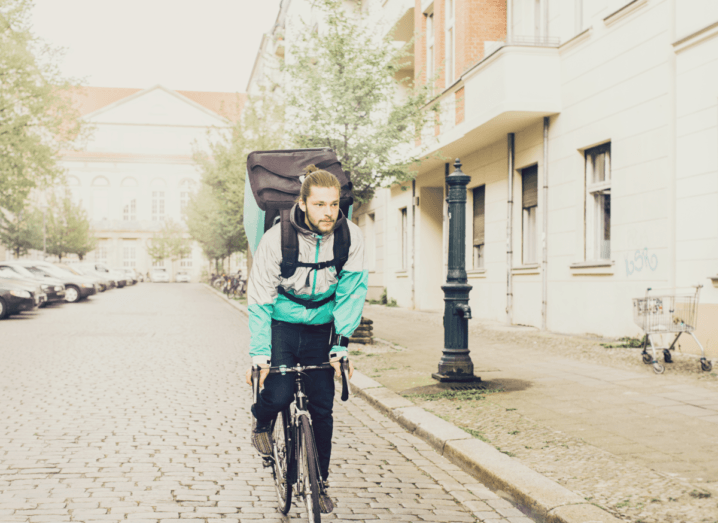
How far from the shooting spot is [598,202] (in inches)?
496

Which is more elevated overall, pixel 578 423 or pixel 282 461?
pixel 282 461

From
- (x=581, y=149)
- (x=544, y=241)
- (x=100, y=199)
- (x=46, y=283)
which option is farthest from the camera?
(x=100, y=199)

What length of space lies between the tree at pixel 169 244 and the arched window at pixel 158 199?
320cm

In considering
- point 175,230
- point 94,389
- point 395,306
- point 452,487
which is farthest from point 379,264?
point 175,230

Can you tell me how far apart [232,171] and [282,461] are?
78.3 ft

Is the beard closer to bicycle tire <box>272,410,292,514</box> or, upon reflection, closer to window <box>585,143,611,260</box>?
bicycle tire <box>272,410,292,514</box>

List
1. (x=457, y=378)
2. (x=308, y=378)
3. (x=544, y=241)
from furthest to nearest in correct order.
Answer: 1. (x=544, y=241)
2. (x=457, y=378)
3. (x=308, y=378)

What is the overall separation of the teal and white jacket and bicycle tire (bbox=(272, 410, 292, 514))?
0.54m

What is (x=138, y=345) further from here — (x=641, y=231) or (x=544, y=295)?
(x=641, y=231)

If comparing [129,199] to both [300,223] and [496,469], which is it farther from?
[300,223]

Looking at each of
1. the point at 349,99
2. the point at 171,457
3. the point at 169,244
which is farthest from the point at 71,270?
the point at 169,244

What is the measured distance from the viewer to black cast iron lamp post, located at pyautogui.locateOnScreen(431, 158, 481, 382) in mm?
7836

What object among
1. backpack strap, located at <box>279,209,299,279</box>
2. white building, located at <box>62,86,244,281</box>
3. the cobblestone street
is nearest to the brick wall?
the cobblestone street

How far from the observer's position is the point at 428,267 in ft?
69.8
